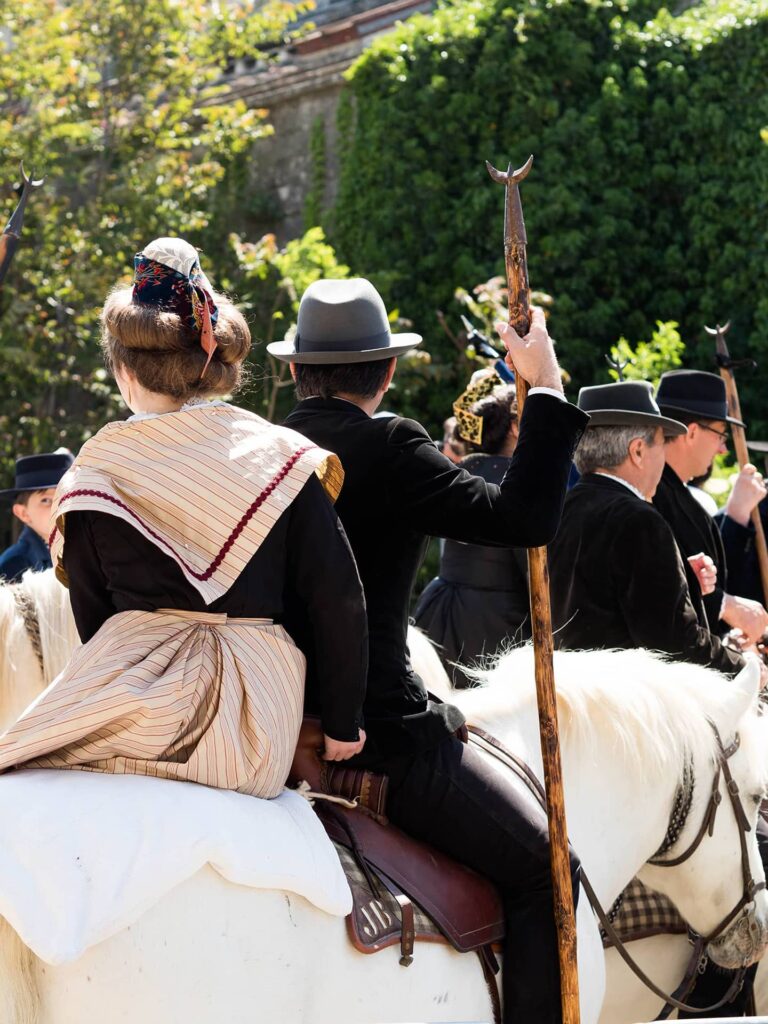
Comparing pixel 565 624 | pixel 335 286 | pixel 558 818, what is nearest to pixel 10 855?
pixel 558 818

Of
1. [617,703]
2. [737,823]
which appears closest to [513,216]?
[617,703]

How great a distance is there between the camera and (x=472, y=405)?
220 inches

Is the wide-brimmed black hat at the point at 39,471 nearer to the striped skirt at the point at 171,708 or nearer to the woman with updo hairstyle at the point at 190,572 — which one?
the woman with updo hairstyle at the point at 190,572

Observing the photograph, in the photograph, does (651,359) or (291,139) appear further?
(291,139)

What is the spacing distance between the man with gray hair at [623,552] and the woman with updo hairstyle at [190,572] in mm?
1613

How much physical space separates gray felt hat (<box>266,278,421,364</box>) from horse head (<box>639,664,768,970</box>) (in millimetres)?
1316

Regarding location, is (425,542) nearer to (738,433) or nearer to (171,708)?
(171,708)

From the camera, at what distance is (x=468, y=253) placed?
14.5m

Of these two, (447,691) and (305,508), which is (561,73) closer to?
(447,691)

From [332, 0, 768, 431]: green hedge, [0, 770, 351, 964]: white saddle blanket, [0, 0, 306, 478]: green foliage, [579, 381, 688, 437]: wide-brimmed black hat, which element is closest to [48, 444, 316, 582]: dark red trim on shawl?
[0, 770, 351, 964]: white saddle blanket

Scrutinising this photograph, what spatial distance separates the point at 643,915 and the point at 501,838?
4.03 feet

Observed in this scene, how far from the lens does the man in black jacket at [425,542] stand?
9.04 ft

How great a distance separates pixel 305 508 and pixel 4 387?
42.1 ft

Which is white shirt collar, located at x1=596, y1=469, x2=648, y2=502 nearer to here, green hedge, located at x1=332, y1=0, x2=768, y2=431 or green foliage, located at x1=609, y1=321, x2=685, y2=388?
green foliage, located at x1=609, y1=321, x2=685, y2=388
